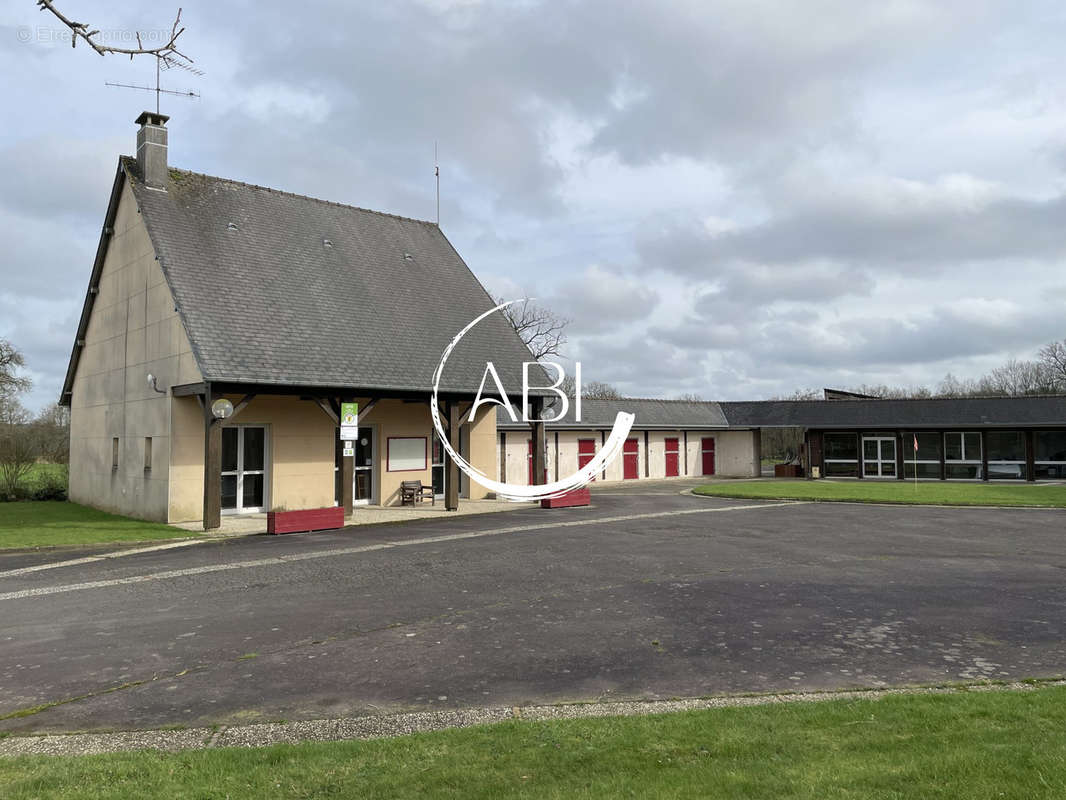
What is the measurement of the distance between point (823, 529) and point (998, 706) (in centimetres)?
1183

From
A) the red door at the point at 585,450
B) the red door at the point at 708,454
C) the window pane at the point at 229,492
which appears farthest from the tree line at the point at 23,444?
the red door at the point at 708,454

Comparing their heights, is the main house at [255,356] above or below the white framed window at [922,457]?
above

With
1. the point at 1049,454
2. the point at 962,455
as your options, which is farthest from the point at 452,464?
the point at 1049,454

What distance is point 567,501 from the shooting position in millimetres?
22844

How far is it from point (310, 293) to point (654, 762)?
61.6ft

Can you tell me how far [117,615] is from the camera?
927cm

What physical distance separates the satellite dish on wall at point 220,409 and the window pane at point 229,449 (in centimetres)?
285

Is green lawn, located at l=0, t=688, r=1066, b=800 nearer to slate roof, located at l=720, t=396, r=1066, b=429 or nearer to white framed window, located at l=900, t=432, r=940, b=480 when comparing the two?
slate roof, located at l=720, t=396, r=1066, b=429

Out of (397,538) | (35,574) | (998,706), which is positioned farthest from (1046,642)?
(35,574)

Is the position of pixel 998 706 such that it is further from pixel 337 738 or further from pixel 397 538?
pixel 397 538

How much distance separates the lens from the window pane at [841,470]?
37.9 metres

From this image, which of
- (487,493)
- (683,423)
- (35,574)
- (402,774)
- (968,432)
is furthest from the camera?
(683,423)

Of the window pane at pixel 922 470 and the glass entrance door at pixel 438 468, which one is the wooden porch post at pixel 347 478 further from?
the window pane at pixel 922 470

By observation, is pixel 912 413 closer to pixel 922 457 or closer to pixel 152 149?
pixel 922 457
